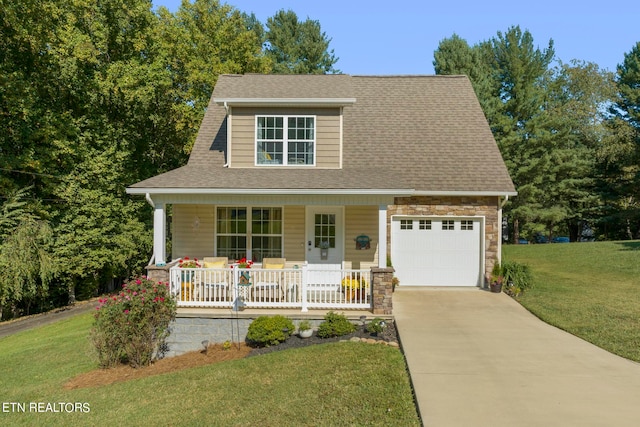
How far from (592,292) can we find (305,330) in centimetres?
916

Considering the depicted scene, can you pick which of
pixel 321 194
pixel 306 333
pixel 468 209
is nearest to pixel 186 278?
pixel 306 333

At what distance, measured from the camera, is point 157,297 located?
8875 millimetres

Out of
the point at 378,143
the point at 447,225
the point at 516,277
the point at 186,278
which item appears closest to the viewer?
the point at 186,278

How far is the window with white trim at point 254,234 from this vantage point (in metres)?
12.6

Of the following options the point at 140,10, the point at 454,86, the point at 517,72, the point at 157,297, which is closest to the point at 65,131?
the point at 140,10

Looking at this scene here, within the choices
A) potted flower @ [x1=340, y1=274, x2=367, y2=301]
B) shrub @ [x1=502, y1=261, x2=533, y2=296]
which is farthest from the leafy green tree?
shrub @ [x1=502, y1=261, x2=533, y2=296]

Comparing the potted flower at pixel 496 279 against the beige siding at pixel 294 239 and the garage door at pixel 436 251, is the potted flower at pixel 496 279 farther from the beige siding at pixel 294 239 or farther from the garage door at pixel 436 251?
the beige siding at pixel 294 239

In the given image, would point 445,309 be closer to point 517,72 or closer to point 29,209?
point 29,209

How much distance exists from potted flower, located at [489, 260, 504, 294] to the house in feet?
1.31

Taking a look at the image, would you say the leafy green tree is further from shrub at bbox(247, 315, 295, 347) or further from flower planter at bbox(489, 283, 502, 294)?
flower planter at bbox(489, 283, 502, 294)

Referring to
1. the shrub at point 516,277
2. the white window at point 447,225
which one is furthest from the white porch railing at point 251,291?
the shrub at point 516,277

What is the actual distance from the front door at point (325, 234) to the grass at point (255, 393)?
430cm

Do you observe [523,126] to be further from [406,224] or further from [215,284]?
[215,284]

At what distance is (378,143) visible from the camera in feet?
47.9
